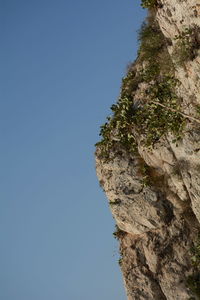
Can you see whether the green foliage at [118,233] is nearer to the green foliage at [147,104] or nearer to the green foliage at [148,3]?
the green foliage at [147,104]

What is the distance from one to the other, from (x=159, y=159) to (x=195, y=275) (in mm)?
8772

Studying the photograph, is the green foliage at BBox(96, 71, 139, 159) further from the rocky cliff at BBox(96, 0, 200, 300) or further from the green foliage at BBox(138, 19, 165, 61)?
the green foliage at BBox(138, 19, 165, 61)

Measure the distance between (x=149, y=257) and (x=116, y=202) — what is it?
16.6 ft

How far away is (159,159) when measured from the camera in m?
36.7

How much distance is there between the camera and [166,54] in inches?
1412

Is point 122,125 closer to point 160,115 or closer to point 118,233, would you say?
point 160,115

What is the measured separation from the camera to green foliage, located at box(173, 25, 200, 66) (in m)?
31.7

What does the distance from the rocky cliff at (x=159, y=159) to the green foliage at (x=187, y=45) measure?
7cm

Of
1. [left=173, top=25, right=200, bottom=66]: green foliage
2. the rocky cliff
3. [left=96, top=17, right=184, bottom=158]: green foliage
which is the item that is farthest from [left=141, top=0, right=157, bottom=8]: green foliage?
[left=173, top=25, right=200, bottom=66]: green foliage

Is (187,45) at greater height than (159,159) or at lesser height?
greater

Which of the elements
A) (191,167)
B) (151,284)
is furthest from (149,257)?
(191,167)

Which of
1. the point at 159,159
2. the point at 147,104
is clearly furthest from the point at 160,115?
the point at 159,159

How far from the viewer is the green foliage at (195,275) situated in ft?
110

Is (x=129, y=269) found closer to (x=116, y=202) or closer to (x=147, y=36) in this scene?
(x=116, y=202)
